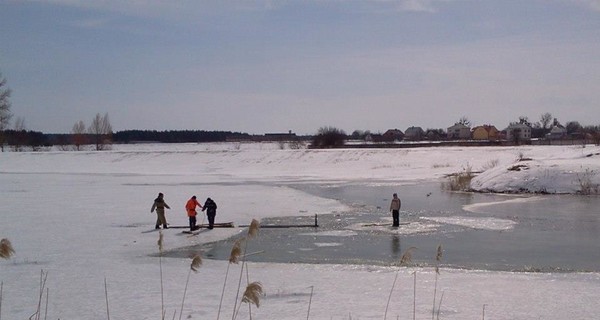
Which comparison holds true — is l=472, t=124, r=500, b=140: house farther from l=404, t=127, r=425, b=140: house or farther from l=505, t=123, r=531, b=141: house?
l=404, t=127, r=425, b=140: house

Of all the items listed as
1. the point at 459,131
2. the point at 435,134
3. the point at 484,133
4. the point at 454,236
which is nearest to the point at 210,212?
the point at 454,236

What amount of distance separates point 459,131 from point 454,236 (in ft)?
446

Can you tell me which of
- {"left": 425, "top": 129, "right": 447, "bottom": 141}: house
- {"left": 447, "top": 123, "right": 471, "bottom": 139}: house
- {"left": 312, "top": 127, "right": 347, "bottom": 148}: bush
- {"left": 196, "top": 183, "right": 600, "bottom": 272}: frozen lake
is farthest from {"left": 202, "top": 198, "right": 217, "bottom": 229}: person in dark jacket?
{"left": 425, "top": 129, "right": 447, "bottom": 141}: house

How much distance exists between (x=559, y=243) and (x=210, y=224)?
10723 mm

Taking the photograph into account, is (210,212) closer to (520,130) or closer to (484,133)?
(520,130)

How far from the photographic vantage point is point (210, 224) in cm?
2141

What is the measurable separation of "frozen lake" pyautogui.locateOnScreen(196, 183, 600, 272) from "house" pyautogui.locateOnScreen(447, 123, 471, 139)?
120182 millimetres

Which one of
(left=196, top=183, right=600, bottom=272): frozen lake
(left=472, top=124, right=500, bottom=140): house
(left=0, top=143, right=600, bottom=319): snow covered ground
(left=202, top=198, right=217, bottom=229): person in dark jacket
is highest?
(left=472, top=124, right=500, bottom=140): house

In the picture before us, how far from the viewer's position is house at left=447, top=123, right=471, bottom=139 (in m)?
149

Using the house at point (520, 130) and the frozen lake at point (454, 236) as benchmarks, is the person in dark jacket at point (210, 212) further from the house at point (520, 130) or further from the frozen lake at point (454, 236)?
the house at point (520, 130)

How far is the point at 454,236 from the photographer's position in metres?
19.6

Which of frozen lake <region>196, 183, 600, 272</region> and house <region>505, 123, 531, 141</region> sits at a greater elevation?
house <region>505, 123, 531, 141</region>

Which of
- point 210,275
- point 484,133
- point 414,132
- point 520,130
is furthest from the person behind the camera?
point 414,132

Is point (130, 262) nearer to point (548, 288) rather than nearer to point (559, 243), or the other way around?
point (548, 288)
